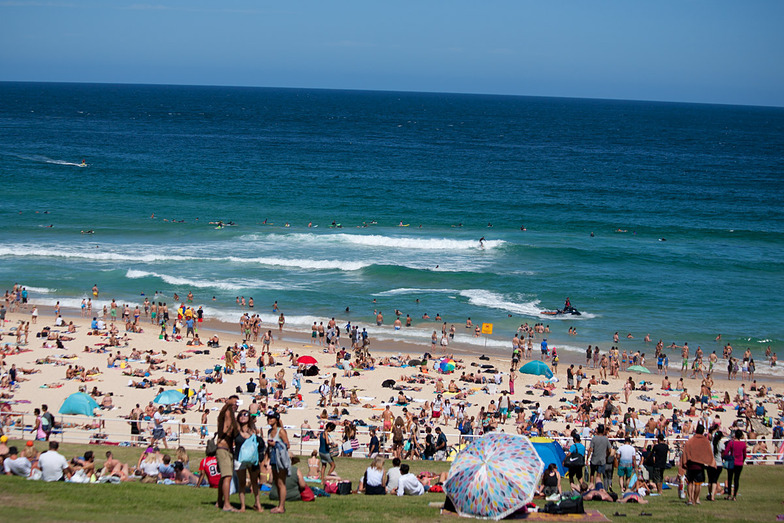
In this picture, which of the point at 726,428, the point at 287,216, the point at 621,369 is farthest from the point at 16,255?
the point at 726,428

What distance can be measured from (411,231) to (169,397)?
33.7m

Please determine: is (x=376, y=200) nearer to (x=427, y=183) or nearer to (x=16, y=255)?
(x=427, y=183)

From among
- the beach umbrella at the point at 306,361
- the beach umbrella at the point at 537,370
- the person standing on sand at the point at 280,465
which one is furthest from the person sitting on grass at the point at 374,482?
the beach umbrella at the point at 537,370

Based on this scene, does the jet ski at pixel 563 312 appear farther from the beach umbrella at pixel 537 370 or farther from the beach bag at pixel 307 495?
the beach bag at pixel 307 495

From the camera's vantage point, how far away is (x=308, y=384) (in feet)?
81.4

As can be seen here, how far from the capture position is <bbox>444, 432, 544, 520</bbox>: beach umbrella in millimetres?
9984

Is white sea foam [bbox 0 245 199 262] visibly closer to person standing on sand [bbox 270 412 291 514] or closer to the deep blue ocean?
the deep blue ocean

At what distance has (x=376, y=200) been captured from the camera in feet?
208

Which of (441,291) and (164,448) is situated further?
(441,291)

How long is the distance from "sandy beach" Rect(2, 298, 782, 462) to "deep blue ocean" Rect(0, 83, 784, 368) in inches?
156

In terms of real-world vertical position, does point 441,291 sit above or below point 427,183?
below

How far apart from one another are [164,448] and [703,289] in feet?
108

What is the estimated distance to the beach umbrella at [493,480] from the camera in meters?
9.98

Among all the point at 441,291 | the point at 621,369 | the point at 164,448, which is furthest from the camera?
the point at 441,291
